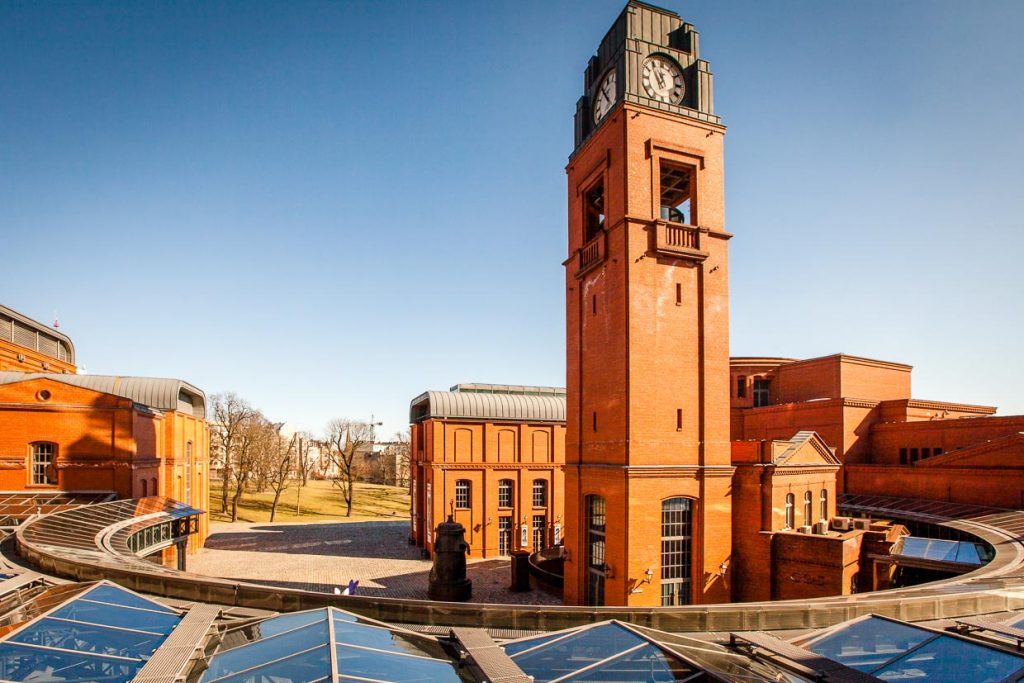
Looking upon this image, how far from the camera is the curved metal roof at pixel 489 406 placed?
3972cm

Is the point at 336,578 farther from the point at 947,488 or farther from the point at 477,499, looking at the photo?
the point at 947,488

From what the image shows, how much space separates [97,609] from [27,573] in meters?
5.83

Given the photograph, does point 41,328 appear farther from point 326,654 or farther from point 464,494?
point 326,654

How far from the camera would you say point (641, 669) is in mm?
7449

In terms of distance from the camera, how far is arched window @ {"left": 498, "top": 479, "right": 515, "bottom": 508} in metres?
40.1

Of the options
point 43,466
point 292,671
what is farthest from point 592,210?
point 43,466

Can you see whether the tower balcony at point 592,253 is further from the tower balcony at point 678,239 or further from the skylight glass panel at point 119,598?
the skylight glass panel at point 119,598

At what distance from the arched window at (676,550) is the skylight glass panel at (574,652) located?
12.9m

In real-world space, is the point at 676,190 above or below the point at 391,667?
above

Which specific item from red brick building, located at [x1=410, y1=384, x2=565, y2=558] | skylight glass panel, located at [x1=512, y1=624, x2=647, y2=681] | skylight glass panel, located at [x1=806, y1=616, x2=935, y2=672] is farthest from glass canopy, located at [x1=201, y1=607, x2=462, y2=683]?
red brick building, located at [x1=410, y1=384, x2=565, y2=558]

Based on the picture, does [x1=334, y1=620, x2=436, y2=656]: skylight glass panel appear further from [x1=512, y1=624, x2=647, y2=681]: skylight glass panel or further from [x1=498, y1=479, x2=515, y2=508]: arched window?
[x1=498, y1=479, x2=515, y2=508]: arched window

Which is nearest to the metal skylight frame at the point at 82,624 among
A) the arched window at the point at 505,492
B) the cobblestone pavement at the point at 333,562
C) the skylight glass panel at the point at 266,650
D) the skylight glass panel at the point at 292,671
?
the skylight glass panel at the point at 266,650

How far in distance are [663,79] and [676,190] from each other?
5.71 meters

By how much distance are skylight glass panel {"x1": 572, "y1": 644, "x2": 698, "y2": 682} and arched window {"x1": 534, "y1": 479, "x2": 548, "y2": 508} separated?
33808 mm
